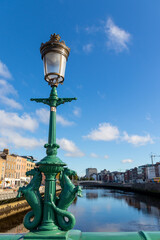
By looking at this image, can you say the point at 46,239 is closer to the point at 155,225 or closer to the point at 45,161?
the point at 45,161

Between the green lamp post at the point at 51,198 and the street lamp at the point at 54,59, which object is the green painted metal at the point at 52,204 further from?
the street lamp at the point at 54,59

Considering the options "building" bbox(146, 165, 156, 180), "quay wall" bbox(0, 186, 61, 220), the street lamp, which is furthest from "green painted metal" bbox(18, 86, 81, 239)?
"building" bbox(146, 165, 156, 180)

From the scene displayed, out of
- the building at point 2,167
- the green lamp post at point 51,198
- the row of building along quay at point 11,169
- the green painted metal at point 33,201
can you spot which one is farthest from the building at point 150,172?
the green painted metal at point 33,201

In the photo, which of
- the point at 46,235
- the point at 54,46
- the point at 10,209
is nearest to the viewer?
the point at 46,235

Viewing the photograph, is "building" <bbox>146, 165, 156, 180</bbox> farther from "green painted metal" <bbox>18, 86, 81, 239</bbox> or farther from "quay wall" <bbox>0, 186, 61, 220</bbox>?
"green painted metal" <bbox>18, 86, 81, 239</bbox>

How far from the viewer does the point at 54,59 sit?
12.7ft

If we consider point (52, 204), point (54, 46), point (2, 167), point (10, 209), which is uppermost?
point (54, 46)

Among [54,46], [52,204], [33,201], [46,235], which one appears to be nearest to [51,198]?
[52,204]

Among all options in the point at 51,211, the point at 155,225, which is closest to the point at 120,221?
the point at 155,225

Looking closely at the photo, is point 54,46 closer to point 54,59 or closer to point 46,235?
point 54,59

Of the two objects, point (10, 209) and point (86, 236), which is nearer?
point (86, 236)

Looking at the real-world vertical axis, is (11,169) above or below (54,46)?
below

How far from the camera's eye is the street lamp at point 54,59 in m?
3.83

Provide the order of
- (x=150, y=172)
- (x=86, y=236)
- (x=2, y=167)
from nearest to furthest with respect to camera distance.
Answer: (x=86, y=236) < (x=2, y=167) < (x=150, y=172)
